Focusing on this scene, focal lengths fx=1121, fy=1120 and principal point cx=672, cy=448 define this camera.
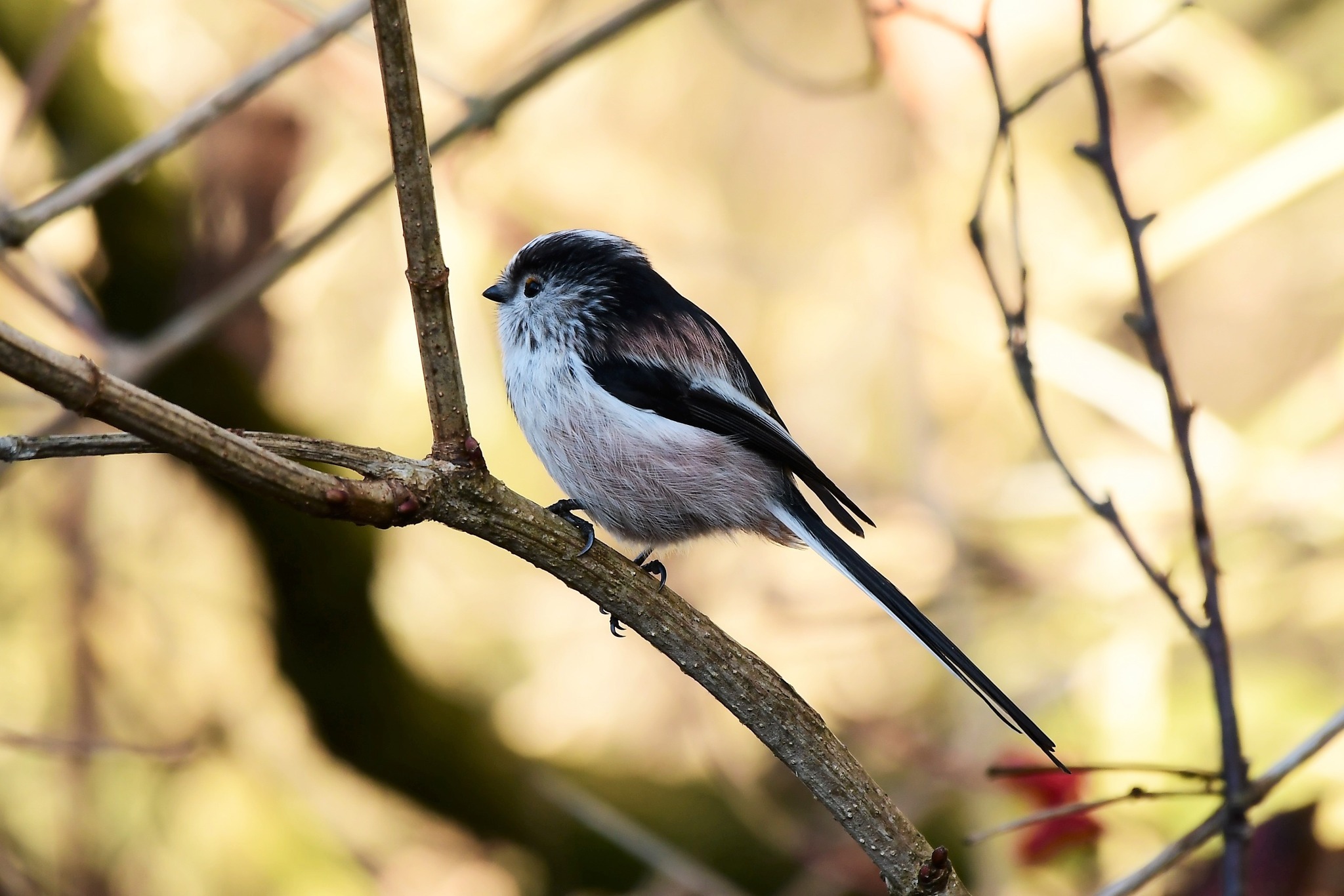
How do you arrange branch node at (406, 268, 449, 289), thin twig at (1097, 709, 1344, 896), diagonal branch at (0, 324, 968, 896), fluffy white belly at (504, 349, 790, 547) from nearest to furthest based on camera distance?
1. diagonal branch at (0, 324, 968, 896)
2. branch node at (406, 268, 449, 289)
3. thin twig at (1097, 709, 1344, 896)
4. fluffy white belly at (504, 349, 790, 547)

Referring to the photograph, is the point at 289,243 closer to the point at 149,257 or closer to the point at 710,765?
the point at 149,257

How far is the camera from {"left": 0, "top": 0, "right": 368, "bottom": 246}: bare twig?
7.44ft

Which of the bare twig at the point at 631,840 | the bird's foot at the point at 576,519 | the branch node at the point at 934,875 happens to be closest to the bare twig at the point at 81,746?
the bare twig at the point at 631,840

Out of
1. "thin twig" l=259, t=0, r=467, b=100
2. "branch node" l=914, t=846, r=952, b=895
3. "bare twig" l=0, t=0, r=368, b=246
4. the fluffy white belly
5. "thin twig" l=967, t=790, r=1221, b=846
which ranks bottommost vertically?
"branch node" l=914, t=846, r=952, b=895

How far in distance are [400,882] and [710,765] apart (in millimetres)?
1110

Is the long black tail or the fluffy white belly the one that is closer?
the long black tail

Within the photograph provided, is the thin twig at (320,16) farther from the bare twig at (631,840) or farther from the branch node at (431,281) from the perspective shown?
the bare twig at (631,840)

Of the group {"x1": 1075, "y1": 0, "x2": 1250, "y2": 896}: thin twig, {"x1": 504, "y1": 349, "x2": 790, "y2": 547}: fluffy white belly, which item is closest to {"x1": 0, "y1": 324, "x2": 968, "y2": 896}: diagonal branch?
{"x1": 1075, "y1": 0, "x2": 1250, "y2": 896}: thin twig

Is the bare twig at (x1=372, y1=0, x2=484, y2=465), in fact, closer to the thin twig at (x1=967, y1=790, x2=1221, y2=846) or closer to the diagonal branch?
the diagonal branch

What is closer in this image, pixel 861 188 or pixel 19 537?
pixel 19 537

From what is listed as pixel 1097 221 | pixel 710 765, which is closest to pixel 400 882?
pixel 710 765

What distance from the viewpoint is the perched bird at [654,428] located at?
2240 mm

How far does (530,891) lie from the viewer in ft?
12.0

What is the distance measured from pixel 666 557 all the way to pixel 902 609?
4.13 feet
